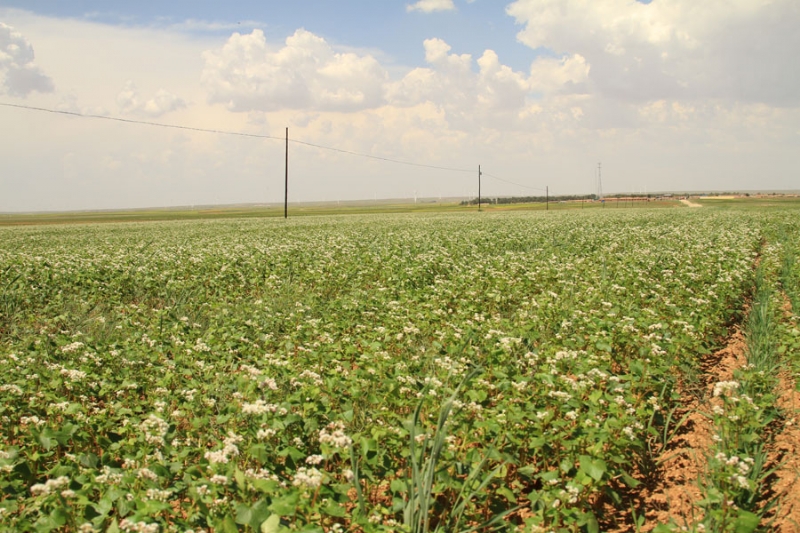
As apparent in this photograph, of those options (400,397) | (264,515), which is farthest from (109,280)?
(264,515)

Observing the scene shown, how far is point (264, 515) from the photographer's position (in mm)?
3305

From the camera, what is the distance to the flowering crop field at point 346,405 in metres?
3.81

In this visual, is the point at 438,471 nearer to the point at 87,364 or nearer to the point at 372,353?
the point at 372,353

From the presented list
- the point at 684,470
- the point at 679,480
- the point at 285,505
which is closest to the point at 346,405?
the point at 285,505

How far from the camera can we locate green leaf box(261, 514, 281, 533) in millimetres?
3197

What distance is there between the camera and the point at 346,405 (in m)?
5.08

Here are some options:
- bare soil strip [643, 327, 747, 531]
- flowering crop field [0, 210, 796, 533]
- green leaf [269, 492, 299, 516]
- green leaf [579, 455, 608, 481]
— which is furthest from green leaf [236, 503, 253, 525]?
bare soil strip [643, 327, 747, 531]

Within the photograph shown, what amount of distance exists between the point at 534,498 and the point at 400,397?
1765 mm

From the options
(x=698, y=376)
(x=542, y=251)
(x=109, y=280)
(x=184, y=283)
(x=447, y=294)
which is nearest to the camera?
(x=698, y=376)

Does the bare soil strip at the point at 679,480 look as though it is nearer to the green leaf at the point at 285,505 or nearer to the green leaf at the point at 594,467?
the green leaf at the point at 594,467

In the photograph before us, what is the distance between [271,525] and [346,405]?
6.21 feet

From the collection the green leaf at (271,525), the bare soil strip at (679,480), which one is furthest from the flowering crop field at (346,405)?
the bare soil strip at (679,480)

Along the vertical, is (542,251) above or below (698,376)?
above

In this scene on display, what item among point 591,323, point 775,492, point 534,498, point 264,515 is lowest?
point 775,492
